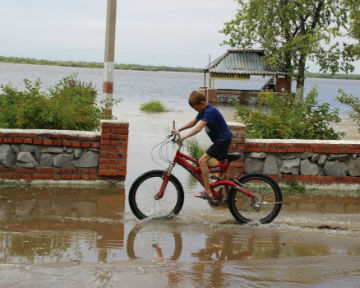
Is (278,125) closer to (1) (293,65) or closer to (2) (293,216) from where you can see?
(2) (293,216)

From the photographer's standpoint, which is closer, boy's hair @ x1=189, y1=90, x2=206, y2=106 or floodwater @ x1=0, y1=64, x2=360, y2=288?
floodwater @ x1=0, y1=64, x2=360, y2=288

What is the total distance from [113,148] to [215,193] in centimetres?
230

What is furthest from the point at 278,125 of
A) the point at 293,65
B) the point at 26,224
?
the point at 293,65

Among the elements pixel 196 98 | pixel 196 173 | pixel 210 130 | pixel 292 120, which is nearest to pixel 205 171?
pixel 196 173

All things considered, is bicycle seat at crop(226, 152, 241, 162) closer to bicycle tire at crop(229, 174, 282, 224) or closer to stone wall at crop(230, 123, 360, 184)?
bicycle tire at crop(229, 174, 282, 224)

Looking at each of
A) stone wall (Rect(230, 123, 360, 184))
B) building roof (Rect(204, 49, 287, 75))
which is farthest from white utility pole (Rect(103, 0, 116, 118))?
building roof (Rect(204, 49, 287, 75))

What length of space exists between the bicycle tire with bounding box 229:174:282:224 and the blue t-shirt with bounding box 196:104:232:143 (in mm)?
642

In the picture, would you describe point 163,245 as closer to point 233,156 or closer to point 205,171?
point 205,171

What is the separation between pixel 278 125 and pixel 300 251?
4661 mm

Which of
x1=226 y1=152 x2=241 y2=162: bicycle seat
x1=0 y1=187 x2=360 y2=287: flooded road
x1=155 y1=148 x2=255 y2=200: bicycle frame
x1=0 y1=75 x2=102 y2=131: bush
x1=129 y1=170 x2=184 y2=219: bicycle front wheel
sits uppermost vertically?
x1=0 y1=75 x2=102 y2=131: bush

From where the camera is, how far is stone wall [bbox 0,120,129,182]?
919 cm

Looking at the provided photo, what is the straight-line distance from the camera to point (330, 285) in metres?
5.33

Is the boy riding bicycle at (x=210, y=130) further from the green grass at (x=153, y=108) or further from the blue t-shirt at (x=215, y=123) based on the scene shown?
the green grass at (x=153, y=108)

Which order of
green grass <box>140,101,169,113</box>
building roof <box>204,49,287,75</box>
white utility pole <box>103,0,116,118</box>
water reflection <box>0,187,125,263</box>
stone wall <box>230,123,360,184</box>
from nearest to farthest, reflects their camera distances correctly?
water reflection <box>0,187,125,263</box> → stone wall <box>230,123,360,184</box> → white utility pole <box>103,0,116,118</box> → green grass <box>140,101,169,113</box> → building roof <box>204,49,287,75</box>
